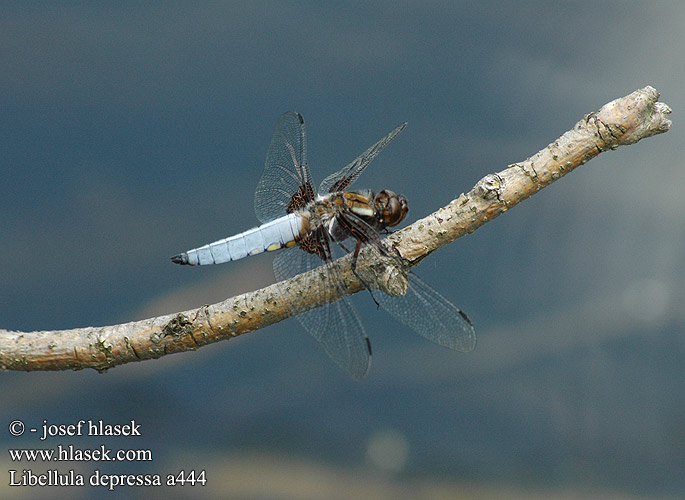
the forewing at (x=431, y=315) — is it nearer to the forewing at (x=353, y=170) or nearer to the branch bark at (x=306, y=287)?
the branch bark at (x=306, y=287)

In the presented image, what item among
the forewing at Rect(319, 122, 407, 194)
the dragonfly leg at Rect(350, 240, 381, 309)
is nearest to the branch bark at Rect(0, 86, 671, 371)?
the dragonfly leg at Rect(350, 240, 381, 309)

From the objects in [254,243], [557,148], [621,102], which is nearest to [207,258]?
[254,243]

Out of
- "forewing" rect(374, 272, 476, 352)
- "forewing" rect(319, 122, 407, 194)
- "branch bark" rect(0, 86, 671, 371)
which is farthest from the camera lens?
"forewing" rect(319, 122, 407, 194)

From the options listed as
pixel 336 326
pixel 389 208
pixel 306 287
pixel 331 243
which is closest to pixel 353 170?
pixel 389 208

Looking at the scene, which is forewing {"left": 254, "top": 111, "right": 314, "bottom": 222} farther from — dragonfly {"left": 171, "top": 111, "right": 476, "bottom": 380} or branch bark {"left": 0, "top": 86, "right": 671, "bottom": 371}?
branch bark {"left": 0, "top": 86, "right": 671, "bottom": 371}

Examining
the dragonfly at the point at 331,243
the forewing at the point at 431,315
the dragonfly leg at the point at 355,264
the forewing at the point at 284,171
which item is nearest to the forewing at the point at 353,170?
the dragonfly at the point at 331,243

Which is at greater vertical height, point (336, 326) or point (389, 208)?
point (389, 208)

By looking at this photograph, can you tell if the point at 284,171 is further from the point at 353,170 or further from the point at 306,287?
the point at 306,287
